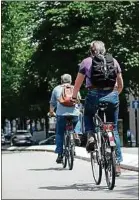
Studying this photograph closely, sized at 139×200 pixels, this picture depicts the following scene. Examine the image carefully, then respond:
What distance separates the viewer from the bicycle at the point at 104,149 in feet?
12.7

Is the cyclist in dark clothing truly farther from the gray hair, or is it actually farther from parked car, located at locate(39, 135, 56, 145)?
parked car, located at locate(39, 135, 56, 145)

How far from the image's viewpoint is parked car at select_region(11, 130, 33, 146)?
5966 mm

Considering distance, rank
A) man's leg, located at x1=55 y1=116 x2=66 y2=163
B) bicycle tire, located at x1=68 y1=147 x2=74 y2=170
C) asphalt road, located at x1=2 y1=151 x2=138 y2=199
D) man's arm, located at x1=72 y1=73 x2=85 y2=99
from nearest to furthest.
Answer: man's arm, located at x1=72 y1=73 x2=85 y2=99, asphalt road, located at x1=2 y1=151 x2=138 y2=199, man's leg, located at x1=55 y1=116 x2=66 y2=163, bicycle tire, located at x1=68 y1=147 x2=74 y2=170

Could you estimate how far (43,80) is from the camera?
1512cm

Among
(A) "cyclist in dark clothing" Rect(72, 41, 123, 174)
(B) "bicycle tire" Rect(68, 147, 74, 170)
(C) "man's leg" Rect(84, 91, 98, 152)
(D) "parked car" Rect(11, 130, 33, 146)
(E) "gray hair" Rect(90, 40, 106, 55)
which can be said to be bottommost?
(B) "bicycle tire" Rect(68, 147, 74, 170)

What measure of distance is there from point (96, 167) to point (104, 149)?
0.99 feet

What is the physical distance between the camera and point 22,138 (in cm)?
636

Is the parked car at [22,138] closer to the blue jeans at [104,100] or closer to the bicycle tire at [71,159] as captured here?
the bicycle tire at [71,159]

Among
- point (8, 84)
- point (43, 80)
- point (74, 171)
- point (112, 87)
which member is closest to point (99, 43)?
point (112, 87)

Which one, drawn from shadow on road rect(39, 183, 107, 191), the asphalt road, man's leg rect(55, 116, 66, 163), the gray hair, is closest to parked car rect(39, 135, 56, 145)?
man's leg rect(55, 116, 66, 163)

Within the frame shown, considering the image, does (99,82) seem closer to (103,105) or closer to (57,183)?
(103,105)


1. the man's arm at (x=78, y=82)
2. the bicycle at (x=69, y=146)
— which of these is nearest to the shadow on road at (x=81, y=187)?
the man's arm at (x=78, y=82)

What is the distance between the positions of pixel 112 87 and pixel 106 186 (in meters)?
0.77

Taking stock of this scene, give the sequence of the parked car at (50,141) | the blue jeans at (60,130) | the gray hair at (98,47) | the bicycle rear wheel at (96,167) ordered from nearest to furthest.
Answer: the gray hair at (98,47) < the bicycle rear wheel at (96,167) < the blue jeans at (60,130) < the parked car at (50,141)
